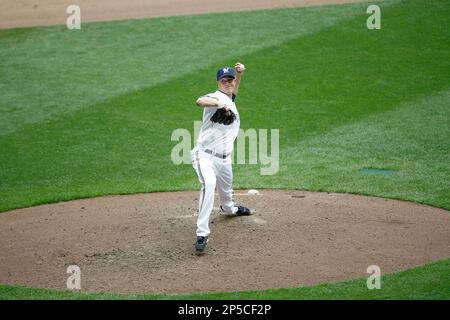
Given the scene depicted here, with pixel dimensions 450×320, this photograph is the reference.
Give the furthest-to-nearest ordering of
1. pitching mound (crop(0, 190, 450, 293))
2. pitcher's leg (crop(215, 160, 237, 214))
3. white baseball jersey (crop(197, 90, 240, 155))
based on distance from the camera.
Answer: pitcher's leg (crop(215, 160, 237, 214)), white baseball jersey (crop(197, 90, 240, 155)), pitching mound (crop(0, 190, 450, 293))

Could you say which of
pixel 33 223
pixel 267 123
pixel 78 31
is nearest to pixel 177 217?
pixel 33 223

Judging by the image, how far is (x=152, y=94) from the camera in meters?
14.7

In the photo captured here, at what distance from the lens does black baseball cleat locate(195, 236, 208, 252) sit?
8234 mm

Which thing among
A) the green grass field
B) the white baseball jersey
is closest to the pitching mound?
the green grass field

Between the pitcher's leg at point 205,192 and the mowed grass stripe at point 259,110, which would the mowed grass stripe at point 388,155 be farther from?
the pitcher's leg at point 205,192

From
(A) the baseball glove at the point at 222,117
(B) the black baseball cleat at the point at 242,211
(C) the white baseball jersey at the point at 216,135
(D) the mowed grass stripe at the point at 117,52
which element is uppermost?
(D) the mowed grass stripe at the point at 117,52

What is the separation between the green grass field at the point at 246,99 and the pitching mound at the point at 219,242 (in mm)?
558

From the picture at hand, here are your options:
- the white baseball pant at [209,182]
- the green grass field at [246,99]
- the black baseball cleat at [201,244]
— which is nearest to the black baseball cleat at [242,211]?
the white baseball pant at [209,182]

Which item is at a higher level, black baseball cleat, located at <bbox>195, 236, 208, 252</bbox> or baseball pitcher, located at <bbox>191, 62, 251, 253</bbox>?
baseball pitcher, located at <bbox>191, 62, 251, 253</bbox>

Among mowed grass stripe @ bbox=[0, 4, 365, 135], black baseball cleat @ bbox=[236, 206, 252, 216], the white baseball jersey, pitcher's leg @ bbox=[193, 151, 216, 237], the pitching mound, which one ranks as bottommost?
the pitching mound

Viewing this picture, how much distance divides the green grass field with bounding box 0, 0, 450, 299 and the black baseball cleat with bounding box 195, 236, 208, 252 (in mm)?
1805

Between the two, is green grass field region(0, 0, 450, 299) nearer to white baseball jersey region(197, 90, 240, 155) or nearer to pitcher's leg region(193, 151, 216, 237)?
pitcher's leg region(193, 151, 216, 237)

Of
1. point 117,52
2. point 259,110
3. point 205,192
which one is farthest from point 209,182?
point 117,52

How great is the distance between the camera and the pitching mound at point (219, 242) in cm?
767
